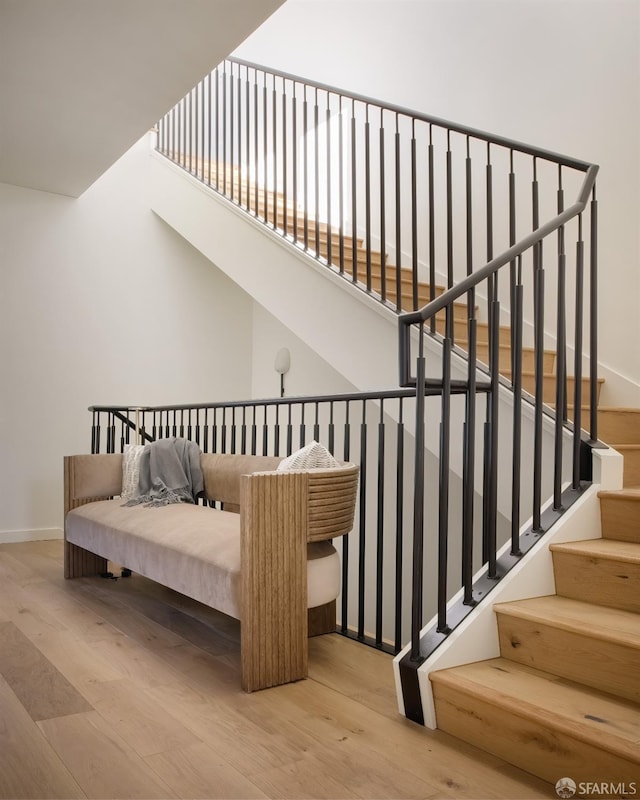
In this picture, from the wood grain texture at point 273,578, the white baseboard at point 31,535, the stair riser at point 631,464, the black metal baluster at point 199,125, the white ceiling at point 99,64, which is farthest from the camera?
the black metal baluster at point 199,125

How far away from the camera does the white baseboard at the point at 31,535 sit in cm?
488

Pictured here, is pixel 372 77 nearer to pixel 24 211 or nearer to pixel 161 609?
pixel 24 211

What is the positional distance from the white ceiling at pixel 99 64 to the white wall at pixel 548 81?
205cm

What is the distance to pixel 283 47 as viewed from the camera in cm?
656

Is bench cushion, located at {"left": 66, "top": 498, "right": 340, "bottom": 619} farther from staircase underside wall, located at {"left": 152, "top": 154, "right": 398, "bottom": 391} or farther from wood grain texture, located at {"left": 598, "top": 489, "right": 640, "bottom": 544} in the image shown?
staircase underside wall, located at {"left": 152, "top": 154, "right": 398, "bottom": 391}

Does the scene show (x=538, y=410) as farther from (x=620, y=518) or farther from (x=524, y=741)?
(x=524, y=741)

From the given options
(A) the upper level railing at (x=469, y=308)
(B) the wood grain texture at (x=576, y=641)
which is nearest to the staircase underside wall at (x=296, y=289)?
(A) the upper level railing at (x=469, y=308)

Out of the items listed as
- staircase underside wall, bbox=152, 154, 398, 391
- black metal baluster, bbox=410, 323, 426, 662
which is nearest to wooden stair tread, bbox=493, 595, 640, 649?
black metal baluster, bbox=410, 323, 426, 662

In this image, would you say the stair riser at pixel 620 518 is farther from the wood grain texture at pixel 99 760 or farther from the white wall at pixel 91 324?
the white wall at pixel 91 324

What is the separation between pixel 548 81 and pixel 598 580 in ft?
11.1

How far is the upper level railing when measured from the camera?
79.4 inches

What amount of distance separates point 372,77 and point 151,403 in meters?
3.31

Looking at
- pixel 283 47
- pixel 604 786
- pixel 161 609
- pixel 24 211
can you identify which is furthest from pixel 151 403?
pixel 604 786

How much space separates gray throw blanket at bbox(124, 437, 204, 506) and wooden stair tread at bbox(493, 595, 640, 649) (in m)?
2.00
